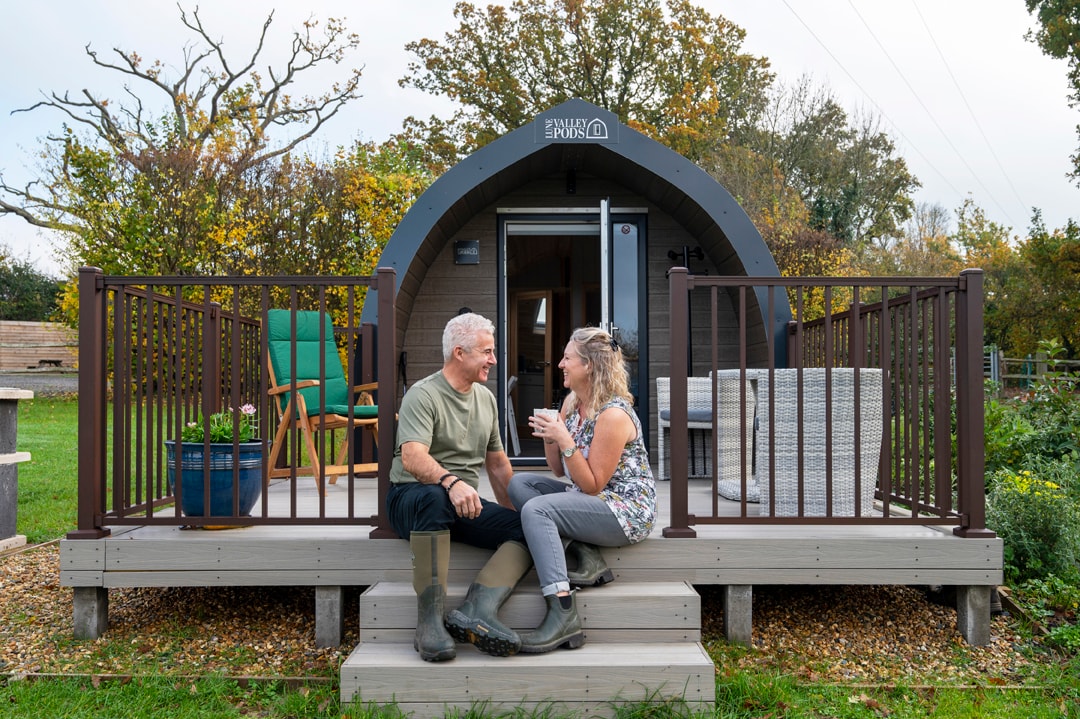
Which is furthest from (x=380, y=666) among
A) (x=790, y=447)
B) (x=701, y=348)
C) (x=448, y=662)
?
(x=701, y=348)

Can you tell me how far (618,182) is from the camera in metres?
6.39

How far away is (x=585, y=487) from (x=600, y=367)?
43 cm

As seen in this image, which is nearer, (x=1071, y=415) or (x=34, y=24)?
(x=1071, y=415)

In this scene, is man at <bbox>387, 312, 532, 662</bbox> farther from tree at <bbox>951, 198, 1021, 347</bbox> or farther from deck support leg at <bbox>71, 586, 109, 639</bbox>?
tree at <bbox>951, 198, 1021, 347</bbox>

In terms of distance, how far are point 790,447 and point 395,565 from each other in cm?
178

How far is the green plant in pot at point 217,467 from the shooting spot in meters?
3.48

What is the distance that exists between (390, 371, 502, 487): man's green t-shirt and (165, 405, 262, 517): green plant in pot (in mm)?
697

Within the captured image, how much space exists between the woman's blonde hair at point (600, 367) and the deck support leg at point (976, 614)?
5.34 ft

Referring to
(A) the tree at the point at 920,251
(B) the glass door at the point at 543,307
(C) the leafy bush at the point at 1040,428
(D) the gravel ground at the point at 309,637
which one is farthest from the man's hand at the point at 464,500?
(A) the tree at the point at 920,251

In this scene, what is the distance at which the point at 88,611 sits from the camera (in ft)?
11.7

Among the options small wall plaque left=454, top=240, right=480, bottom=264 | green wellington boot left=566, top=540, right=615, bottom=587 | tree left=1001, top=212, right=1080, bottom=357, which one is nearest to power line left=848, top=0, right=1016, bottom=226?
tree left=1001, top=212, right=1080, bottom=357

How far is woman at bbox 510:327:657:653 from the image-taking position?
298 cm

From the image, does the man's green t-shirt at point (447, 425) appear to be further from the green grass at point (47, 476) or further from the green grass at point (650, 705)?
the green grass at point (47, 476)

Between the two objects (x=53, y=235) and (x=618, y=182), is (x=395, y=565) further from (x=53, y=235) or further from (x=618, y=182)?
(x=53, y=235)
